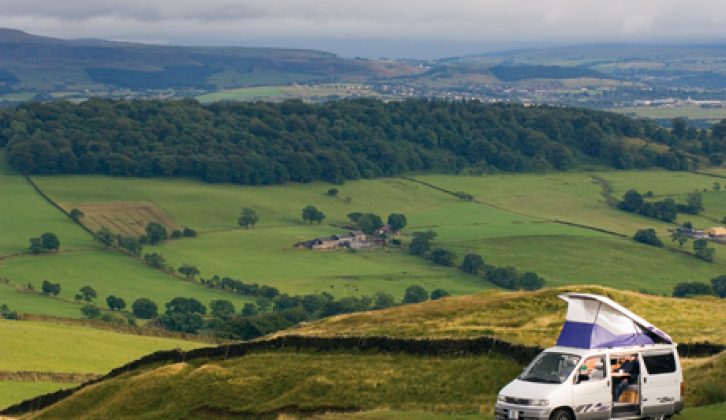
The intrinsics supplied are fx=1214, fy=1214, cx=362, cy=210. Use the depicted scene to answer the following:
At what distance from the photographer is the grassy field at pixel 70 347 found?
72562 mm

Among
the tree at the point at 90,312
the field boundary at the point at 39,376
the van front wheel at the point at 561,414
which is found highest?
the van front wheel at the point at 561,414

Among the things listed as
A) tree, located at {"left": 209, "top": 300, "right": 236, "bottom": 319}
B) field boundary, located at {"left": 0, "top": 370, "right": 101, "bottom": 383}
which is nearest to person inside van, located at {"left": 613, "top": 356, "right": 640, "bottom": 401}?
field boundary, located at {"left": 0, "top": 370, "right": 101, "bottom": 383}

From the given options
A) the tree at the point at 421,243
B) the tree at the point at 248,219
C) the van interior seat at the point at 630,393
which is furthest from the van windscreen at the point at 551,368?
the tree at the point at 248,219

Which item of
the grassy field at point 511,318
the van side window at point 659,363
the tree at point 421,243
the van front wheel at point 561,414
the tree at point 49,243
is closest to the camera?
the van front wheel at point 561,414

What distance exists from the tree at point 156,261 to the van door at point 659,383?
136513 mm

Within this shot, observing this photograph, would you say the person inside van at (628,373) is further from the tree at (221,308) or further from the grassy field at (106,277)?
the grassy field at (106,277)

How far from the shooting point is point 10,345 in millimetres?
76500

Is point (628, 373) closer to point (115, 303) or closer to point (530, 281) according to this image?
point (115, 303)

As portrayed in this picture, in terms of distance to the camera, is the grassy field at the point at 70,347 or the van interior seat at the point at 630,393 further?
the grassy field at the point at 70,347

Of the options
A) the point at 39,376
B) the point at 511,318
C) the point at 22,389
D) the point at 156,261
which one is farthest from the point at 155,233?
the point at 511,318

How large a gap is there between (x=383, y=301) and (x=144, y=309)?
27763mm

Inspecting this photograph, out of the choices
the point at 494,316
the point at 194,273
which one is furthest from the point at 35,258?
the point at 494,316

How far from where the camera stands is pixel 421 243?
180250 millimetres

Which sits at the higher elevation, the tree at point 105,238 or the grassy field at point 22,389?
the grassy field at point 22,389
